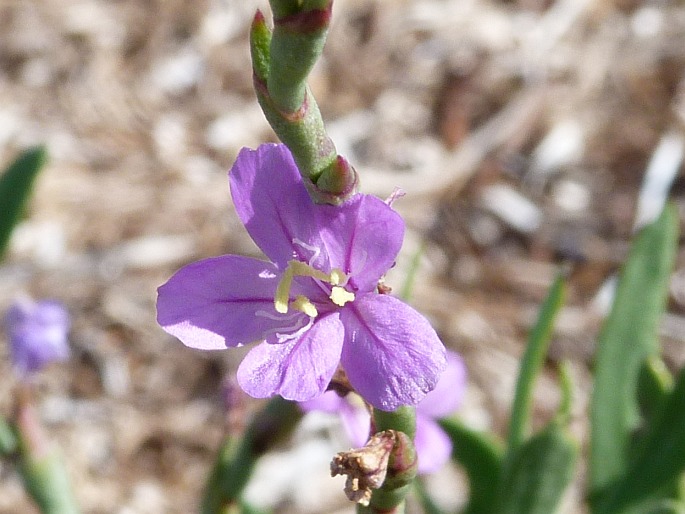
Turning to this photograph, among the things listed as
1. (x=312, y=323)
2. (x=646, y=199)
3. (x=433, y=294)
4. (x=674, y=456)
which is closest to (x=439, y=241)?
(x=433, y=294)

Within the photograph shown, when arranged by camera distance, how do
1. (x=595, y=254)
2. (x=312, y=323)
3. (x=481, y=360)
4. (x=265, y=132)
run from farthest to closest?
1. (x=265, y=132)
2. (x=595, y=254)
3. (x=481, y=360)
4. (x=312, y=323)

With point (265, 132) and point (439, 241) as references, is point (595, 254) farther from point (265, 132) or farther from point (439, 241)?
point (265, 132)

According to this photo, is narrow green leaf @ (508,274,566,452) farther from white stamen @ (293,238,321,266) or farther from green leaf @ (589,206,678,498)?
white stamen @ (293,238,321,266)

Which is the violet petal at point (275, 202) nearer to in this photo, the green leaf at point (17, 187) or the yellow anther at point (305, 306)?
the yellow anther at point (305, 306)

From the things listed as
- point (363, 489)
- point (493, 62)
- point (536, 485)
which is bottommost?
point (493, 62)

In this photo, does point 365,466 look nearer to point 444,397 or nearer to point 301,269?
point 301,269

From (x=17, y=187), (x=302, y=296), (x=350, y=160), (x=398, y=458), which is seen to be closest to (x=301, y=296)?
(x=302, y=296)
